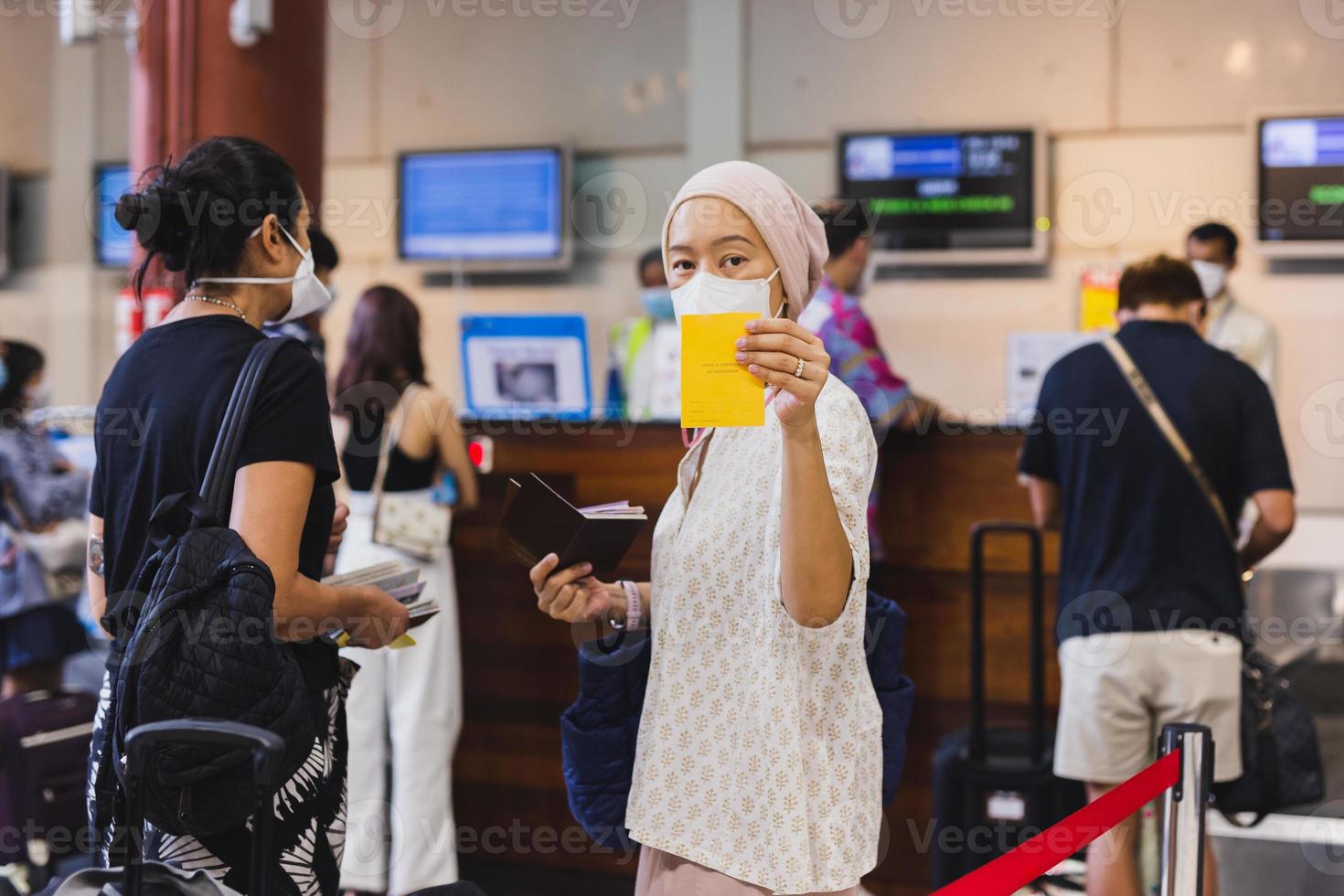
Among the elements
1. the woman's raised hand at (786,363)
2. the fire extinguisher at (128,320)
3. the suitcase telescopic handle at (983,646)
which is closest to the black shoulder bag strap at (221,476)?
the woman's raised hand at (786,363)

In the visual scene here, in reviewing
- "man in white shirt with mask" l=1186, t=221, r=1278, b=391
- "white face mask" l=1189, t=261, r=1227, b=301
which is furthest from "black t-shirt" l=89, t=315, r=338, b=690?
"man in white shirt with mask" l=1186, t=221, r=1278, b=391

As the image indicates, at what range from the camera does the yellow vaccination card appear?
1.41 m

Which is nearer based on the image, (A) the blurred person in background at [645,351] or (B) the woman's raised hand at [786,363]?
(B) the woman's raised hand at [786,363]

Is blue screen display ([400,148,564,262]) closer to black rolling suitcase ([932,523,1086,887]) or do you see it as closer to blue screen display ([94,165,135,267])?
blue screen display ([94,165,135,267])

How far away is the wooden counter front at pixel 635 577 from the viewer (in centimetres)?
377

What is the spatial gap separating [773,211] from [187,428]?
2.57ft

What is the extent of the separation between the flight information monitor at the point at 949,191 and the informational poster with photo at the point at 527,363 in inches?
80.8

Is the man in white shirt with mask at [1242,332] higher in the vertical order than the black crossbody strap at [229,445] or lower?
higher

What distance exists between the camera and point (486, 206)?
7.07m

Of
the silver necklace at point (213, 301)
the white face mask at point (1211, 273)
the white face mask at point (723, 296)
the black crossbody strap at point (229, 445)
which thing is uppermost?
the white face mask at point (1211, 273)

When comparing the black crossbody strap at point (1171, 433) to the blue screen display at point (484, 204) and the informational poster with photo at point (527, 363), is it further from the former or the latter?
the blue screen display at point (484, 204)

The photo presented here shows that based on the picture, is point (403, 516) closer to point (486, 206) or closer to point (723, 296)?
point (723, 296)

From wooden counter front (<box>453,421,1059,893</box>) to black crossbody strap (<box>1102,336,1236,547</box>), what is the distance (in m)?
0.85

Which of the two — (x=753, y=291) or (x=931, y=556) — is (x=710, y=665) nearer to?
(x=753, y=291)
